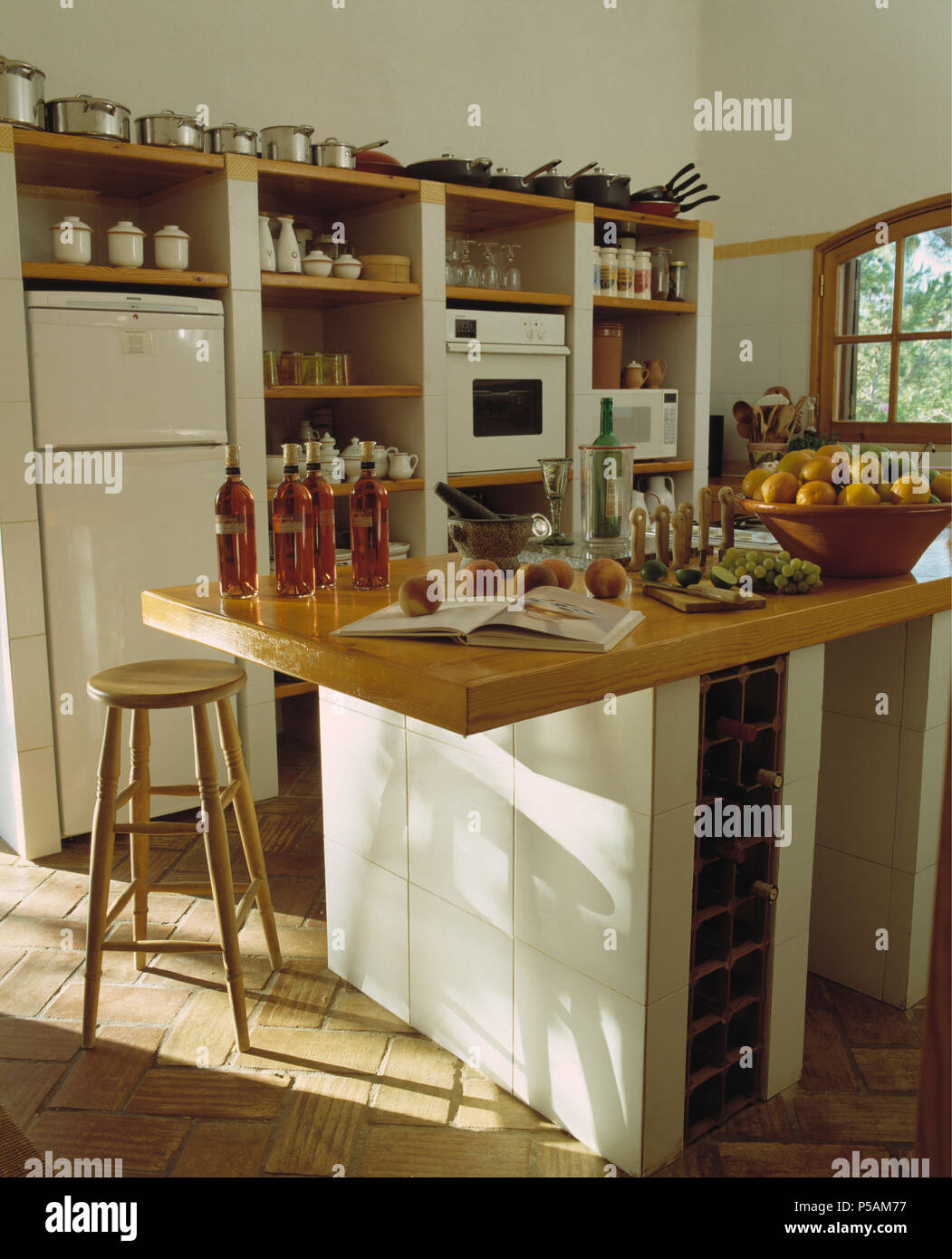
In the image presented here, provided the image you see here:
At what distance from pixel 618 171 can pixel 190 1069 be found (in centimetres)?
470

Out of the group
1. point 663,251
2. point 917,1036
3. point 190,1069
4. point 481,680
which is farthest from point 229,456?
point 663,251

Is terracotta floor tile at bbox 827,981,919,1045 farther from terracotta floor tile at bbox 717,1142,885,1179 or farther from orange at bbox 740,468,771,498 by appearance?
orange at bbox 740,468,771,498

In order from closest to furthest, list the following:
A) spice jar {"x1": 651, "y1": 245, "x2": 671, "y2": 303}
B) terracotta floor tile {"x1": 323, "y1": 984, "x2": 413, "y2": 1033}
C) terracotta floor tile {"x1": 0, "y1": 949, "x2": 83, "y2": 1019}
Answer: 1. terracotta floor tile {"x1": 323, "y1": 984, "x2": 413, "y2": 1033}
2. terracotta floor tile {"x1": 0, "y1": 949, "x2": 83, "y2": 1019}
3. spice jar {"x1": 651, "y1": 245, "x2": 671, "y2": 303}

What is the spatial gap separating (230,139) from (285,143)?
8.2 inches

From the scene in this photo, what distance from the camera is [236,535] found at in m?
1.94

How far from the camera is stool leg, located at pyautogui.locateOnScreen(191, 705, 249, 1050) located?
210cm

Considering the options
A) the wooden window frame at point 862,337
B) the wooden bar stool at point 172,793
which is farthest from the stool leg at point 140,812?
the wooden window frame at point 862,337

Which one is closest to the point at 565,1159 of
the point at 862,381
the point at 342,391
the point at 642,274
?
the point at 342,391

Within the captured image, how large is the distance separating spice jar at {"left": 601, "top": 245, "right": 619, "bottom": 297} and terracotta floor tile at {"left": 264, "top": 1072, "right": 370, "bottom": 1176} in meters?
3.40

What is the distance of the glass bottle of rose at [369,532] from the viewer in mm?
1935

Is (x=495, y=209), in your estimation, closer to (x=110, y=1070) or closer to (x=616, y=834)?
(x=616, y=834)

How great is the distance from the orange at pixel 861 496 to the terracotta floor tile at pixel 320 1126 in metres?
1.44

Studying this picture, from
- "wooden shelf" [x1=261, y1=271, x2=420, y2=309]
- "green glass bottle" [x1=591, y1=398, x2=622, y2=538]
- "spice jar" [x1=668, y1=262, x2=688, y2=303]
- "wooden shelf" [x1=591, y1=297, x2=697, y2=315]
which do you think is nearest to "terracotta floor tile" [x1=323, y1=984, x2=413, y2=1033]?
"green glass bottle" [x1=591, y1=398, x2=622, y2=538]
